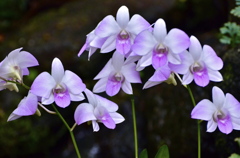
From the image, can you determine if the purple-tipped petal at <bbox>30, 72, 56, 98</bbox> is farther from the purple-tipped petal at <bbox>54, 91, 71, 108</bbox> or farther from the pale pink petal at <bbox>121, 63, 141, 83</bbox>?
the pale pink petal at <bbox>121, 63, 141, 83</bbox>

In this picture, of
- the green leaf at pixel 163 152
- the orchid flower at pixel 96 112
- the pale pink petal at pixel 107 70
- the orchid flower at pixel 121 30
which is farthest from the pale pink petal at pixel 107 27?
the green leaf at pixel 163 152

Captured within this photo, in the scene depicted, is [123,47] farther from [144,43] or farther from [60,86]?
[60,86]

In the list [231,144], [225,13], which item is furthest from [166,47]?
[225,13]

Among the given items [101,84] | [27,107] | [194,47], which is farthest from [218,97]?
[27,107]

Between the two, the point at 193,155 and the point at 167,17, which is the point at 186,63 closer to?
the point at 193,155

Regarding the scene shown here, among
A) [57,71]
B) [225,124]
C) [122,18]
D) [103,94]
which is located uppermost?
[122,18]

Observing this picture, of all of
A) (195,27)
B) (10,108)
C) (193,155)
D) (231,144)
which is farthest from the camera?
(195,27)

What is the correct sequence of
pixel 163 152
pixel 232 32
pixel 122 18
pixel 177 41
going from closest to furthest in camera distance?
1. pixel 177 41
2. pixel 122 18
3. pixel 163 152
4. pixel 232 32
